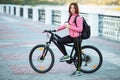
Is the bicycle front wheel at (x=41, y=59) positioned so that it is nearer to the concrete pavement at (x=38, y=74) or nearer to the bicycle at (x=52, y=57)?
the bicycle at (x=52, y=57)

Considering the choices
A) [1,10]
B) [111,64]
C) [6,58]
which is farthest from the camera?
[1,10]

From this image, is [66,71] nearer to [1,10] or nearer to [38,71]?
[38,71]

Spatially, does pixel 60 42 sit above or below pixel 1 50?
above

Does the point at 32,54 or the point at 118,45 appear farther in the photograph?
the point at 118,45

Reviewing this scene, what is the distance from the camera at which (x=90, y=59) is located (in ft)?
29.3

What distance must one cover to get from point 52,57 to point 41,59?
31 cm

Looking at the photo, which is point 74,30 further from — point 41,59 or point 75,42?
point 41,59

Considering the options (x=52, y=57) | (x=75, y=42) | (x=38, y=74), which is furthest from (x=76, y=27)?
(x=38, y=74)

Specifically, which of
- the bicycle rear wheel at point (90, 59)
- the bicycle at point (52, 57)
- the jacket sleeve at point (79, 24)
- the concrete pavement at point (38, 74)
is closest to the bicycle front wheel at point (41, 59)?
the bicycle at point (52, 57)

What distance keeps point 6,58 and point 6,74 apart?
2.36 metres

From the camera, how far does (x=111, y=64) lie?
1010 cm

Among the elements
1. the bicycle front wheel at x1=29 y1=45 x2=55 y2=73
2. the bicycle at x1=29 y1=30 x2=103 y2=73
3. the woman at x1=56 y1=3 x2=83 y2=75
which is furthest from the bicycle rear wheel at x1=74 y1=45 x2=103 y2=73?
the bicycle front wheel at x1=29 y1=45 x2=55 y2=73

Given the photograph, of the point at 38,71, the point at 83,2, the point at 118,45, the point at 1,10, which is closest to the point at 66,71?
the point at 38,71

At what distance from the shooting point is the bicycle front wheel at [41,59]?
28.7 feet
